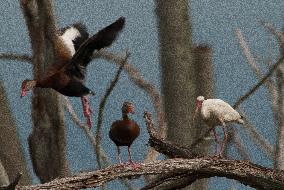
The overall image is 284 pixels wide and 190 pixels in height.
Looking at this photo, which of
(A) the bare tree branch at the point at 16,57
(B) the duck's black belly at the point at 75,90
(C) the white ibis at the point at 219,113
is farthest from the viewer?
(A) the bare tree branch at the point at 16,57

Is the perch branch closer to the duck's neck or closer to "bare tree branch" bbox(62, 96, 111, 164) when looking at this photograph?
the duck's neck

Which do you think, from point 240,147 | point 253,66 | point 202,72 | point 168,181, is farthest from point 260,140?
point 168,181

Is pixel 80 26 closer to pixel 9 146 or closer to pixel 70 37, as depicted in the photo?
pixel 70 37

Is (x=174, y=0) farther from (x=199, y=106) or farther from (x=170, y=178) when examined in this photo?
(x=170, y=178)

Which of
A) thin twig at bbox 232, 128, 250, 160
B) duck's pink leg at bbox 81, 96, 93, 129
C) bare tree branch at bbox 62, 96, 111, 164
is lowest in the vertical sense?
thin twig at bbox 232, 128, 250, 160

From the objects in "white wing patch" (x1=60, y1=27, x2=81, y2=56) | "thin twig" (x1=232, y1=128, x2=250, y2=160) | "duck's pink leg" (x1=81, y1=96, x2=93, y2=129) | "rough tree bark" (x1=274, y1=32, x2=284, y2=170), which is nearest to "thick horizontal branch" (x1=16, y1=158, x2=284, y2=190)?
"duck's pink leg" (x1=81, y1=96, x2=93, y2=129)

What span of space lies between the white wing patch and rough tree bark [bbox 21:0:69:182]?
0.19 ft

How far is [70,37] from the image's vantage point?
10.3 ft

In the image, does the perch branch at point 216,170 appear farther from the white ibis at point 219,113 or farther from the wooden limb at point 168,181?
the white ibis at point 219,113

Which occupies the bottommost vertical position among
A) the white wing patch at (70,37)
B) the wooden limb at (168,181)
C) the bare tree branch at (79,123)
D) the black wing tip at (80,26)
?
the wooden limb at (168,181)

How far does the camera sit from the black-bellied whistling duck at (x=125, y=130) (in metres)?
2.74

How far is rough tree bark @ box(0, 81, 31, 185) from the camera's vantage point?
11.4 ft

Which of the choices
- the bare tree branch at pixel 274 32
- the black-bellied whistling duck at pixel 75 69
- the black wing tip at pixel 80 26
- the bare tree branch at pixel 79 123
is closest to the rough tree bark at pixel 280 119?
the bare tree branch at pixel 274 32

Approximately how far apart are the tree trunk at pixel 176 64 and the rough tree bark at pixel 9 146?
0.78 m
